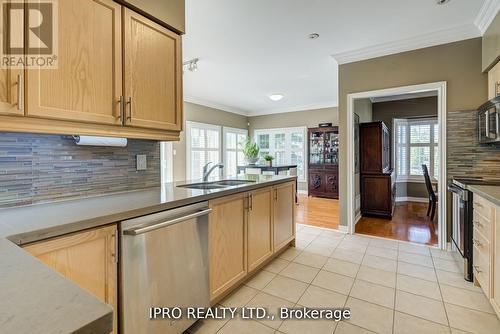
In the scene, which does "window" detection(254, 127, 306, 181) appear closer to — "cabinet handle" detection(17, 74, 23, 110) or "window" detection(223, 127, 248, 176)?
"window" detection(223, 127, 248, 176)

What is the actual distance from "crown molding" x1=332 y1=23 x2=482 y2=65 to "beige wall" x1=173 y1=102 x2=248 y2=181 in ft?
12.3

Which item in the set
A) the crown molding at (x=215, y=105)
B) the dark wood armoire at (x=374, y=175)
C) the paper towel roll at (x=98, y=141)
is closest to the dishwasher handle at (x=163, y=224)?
the paper towel roll at (x=98, y=141)

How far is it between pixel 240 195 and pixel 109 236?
1054 millimetres

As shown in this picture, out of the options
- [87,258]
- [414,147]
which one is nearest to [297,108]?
[414,147]

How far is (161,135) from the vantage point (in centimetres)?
188

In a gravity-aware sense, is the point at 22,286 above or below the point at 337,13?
below

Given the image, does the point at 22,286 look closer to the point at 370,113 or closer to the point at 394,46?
the point at 394,46

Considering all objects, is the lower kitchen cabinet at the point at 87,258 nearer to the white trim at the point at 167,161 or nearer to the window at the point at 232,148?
the white trim at the point at 167,161

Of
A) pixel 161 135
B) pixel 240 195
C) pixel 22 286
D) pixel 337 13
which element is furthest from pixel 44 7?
pixel 337 13

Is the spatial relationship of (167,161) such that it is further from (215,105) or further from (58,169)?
(58,169)

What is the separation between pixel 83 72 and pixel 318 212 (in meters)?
4.55

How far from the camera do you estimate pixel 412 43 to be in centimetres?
315

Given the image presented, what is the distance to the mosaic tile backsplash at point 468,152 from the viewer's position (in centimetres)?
279

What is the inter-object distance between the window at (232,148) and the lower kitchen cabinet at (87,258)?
19.7ft
